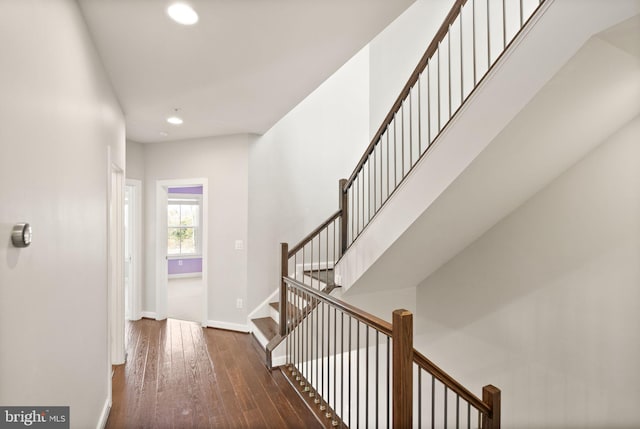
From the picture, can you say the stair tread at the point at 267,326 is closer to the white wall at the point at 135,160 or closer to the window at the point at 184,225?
the white wall at the point at 135,160

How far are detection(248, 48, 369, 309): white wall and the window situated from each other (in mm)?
4317

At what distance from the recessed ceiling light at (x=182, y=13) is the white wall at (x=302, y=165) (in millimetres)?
2511

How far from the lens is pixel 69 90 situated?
5.34 feet

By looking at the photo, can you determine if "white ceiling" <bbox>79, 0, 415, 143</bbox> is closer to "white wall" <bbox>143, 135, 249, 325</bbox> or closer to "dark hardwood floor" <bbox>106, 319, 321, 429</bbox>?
"white wall" <bbox>143, 135, 249, 325</bbox>

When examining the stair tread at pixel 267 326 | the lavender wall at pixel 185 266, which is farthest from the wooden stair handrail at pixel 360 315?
the lavender wall at pixel 185 266

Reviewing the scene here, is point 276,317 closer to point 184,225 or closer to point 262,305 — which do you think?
point 262,305

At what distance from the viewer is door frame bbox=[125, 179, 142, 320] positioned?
15.3 feet

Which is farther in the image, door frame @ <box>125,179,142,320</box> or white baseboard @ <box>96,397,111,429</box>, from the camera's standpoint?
door frame @ <box>125,179,142,320</box>

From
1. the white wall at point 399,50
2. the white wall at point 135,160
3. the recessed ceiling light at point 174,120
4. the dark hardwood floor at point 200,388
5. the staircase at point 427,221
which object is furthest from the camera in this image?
the white wall at point 135,160

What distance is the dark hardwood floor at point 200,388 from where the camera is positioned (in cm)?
244

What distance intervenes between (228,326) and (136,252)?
1697 mm

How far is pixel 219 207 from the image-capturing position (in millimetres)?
4547

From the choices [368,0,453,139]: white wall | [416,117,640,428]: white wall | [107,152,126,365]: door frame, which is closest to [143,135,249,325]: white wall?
[107,152,126,365]: door frame

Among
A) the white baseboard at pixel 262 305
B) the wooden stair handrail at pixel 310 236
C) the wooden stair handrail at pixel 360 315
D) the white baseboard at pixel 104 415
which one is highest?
the wooden stair handrail at pixel 310 236
